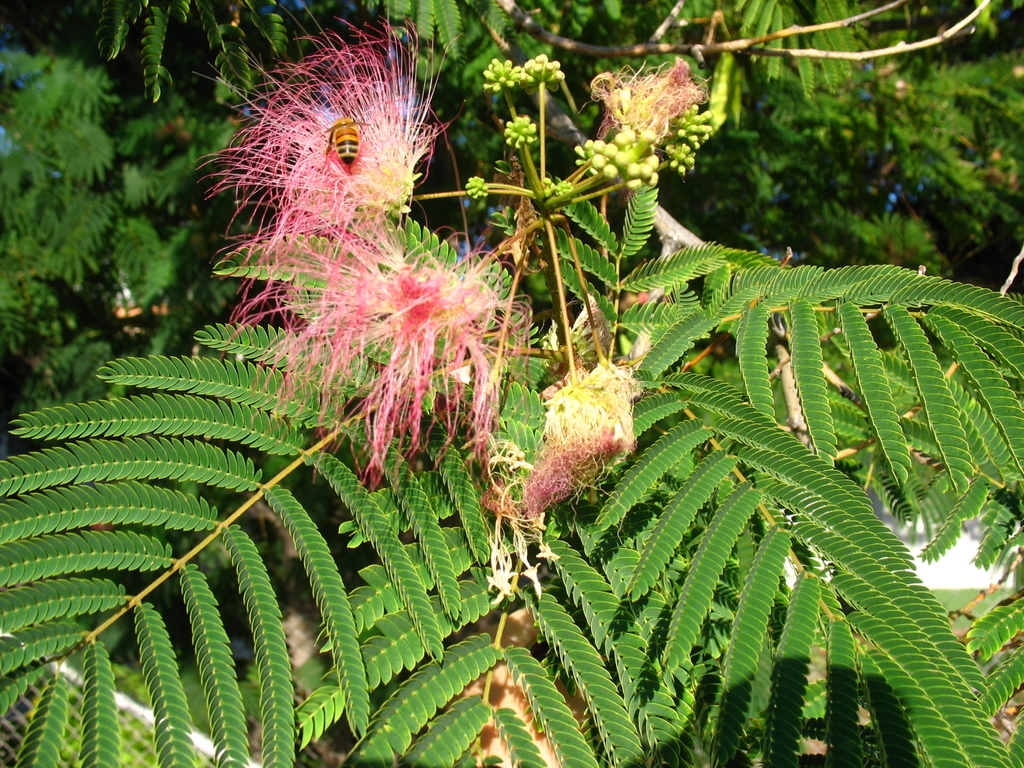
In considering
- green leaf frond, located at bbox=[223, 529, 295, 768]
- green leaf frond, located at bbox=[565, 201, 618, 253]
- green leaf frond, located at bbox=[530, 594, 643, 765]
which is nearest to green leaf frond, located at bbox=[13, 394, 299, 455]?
green leaf frond, located at bbox=[223, 529, 295, 768]

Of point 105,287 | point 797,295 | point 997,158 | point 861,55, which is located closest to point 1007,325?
point 797,295

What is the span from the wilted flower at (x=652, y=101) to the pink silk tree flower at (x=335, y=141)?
52cm

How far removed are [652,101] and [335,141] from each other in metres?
0.88

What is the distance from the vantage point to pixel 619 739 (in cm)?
139

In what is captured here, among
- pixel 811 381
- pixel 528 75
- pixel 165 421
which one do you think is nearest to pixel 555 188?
pixel 528 75

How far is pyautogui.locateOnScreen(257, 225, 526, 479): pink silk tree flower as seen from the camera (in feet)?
5.08

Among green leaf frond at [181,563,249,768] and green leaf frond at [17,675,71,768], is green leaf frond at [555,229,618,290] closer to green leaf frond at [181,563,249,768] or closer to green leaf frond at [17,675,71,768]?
green leaf frond at [181,563,249,768]

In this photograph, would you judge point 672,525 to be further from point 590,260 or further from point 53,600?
point 53,600

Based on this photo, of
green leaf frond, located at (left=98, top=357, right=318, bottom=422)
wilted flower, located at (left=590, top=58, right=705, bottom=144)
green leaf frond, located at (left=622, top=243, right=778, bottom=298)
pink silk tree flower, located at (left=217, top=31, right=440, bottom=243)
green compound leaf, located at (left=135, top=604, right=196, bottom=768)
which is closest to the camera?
green compound leaf, located at (left=135, top=604, right=196, bottom=768)

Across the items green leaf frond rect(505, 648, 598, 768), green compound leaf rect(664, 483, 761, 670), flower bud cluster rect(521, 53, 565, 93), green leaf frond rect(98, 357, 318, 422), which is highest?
flower bud cluster rect(521, 53, 565, 93)

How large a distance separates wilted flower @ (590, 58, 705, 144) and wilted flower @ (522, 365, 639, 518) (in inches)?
26.9

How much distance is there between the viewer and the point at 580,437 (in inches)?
60.1

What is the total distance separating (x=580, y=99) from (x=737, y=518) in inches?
132

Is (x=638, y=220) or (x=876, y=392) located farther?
(x=638, y=220)
